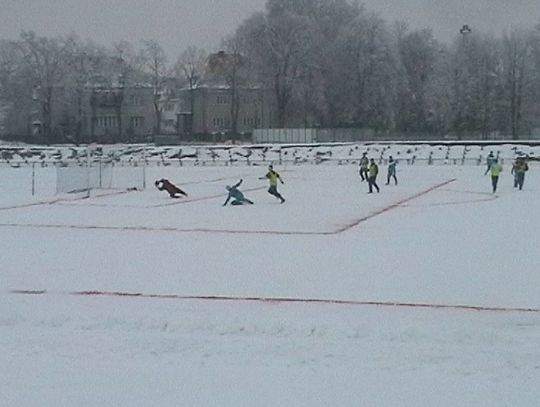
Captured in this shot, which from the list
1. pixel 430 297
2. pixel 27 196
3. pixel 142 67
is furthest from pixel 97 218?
pixel 142 67

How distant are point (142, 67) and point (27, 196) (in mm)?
71219

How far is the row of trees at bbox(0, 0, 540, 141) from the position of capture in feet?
268

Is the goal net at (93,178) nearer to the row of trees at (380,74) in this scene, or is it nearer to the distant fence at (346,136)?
the distant fence at (346,136)

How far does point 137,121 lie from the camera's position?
105 metres

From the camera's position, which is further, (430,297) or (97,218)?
(97,218)

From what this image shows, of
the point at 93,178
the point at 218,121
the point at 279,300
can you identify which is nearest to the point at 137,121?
the point at 218,121

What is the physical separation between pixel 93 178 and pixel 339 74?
4836 cm

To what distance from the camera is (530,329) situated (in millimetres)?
9773

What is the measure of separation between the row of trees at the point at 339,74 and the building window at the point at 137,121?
677cm

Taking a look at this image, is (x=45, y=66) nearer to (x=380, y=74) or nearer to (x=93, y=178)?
(x=380, y=74)

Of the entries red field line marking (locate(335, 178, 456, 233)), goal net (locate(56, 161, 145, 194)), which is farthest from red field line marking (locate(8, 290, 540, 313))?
goal net (locate(56, 161, 145, 194))

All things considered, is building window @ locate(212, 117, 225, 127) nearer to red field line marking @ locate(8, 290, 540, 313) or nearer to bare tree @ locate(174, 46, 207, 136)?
bare tree @ locate(174, 46, 207, 136)

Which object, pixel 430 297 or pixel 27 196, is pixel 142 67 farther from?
pixel 430 297

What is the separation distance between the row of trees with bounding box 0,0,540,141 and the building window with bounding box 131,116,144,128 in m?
6.77
